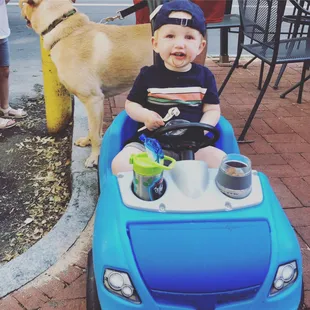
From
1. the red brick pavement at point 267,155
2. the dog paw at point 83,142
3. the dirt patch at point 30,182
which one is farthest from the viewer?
the dog paw at point 83,142

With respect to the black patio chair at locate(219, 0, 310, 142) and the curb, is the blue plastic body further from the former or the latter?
the black patio chair at locate(219, 0, 310, 142)

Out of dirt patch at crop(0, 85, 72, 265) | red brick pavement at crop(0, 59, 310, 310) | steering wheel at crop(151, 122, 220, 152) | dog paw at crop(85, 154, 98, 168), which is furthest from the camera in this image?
dog paw at crop(85, 154, 98, 168)

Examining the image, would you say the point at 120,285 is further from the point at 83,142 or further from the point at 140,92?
the point at 83,142

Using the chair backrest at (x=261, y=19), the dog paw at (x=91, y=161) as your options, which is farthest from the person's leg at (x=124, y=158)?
the chair backrest at (x=261, y=19)

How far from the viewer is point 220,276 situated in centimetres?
153

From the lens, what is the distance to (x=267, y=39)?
13.0 feet

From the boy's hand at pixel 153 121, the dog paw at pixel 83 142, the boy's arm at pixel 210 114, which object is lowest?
the dog paw at pixel 83 142

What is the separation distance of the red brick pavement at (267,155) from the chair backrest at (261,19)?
2.61 feet

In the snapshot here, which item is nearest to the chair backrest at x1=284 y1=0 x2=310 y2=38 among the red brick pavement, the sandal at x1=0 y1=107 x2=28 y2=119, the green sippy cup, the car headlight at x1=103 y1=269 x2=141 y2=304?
the red brick pavement

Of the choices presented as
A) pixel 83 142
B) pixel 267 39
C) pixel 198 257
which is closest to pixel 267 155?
pixel 267 39

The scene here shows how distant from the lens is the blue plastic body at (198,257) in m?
1.53

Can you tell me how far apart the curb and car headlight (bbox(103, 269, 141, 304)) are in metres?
0.81

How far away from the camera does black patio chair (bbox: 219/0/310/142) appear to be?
3.67 metres

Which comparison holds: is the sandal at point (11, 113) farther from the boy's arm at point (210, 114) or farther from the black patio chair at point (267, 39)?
the boy's arm at point (210, 114)
